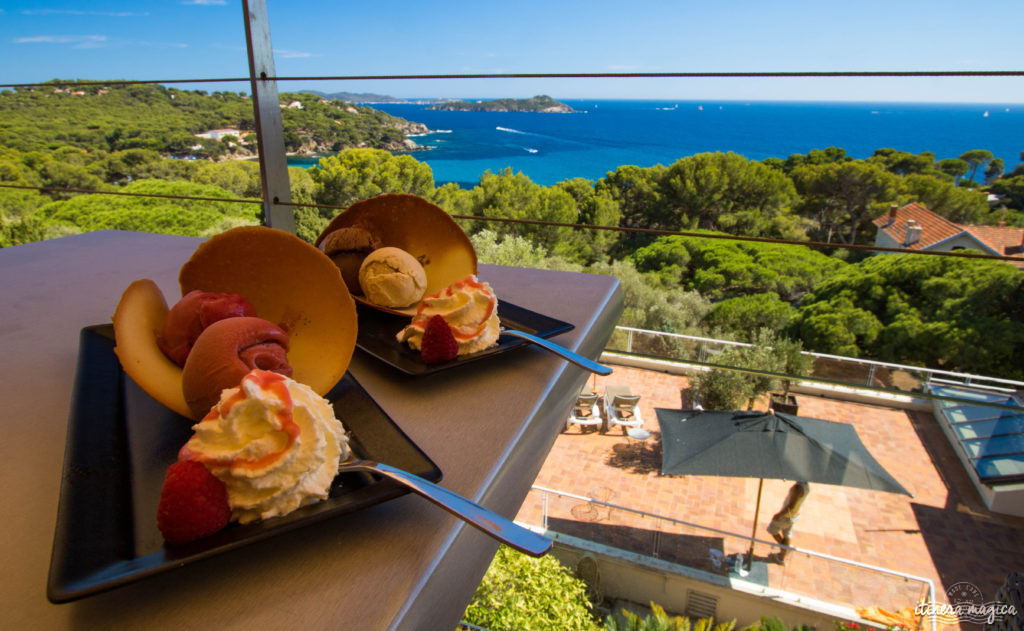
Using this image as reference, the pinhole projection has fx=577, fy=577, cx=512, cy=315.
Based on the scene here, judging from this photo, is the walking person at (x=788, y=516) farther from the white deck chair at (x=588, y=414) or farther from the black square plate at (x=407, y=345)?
the black square plate at (x=407, y=345)

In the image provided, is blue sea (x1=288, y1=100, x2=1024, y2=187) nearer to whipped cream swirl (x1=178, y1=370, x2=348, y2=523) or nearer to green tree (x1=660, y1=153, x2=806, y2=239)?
green tree (x1=660, y1=153, x2=806, y2=239)

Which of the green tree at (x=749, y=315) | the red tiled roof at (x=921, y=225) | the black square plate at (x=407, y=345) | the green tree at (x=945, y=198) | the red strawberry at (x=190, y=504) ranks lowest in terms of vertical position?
the green tree at (x=749, y=315)

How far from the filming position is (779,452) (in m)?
4.17

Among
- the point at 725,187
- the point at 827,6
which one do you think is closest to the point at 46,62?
the point at 725,187

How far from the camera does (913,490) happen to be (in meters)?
5.33

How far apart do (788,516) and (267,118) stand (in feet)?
18.6

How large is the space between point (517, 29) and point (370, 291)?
3102 cm

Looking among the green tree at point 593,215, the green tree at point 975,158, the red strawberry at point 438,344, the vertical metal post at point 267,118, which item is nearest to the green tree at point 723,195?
the green tree at point 593,215

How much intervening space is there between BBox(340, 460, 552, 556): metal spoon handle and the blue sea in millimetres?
14118

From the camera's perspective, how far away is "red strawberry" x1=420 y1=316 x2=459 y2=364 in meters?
0.49

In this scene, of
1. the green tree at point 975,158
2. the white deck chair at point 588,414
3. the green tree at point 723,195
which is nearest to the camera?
the white deck chair at point 588,414

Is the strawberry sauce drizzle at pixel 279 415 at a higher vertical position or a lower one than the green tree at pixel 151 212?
higher

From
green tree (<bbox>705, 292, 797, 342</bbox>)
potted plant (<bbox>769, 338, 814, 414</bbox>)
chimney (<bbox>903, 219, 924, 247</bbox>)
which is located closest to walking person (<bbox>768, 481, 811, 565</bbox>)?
potted plant (<bbox>769, 338, 814, 414</bbox>)

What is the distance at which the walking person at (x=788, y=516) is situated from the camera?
5371 mm
